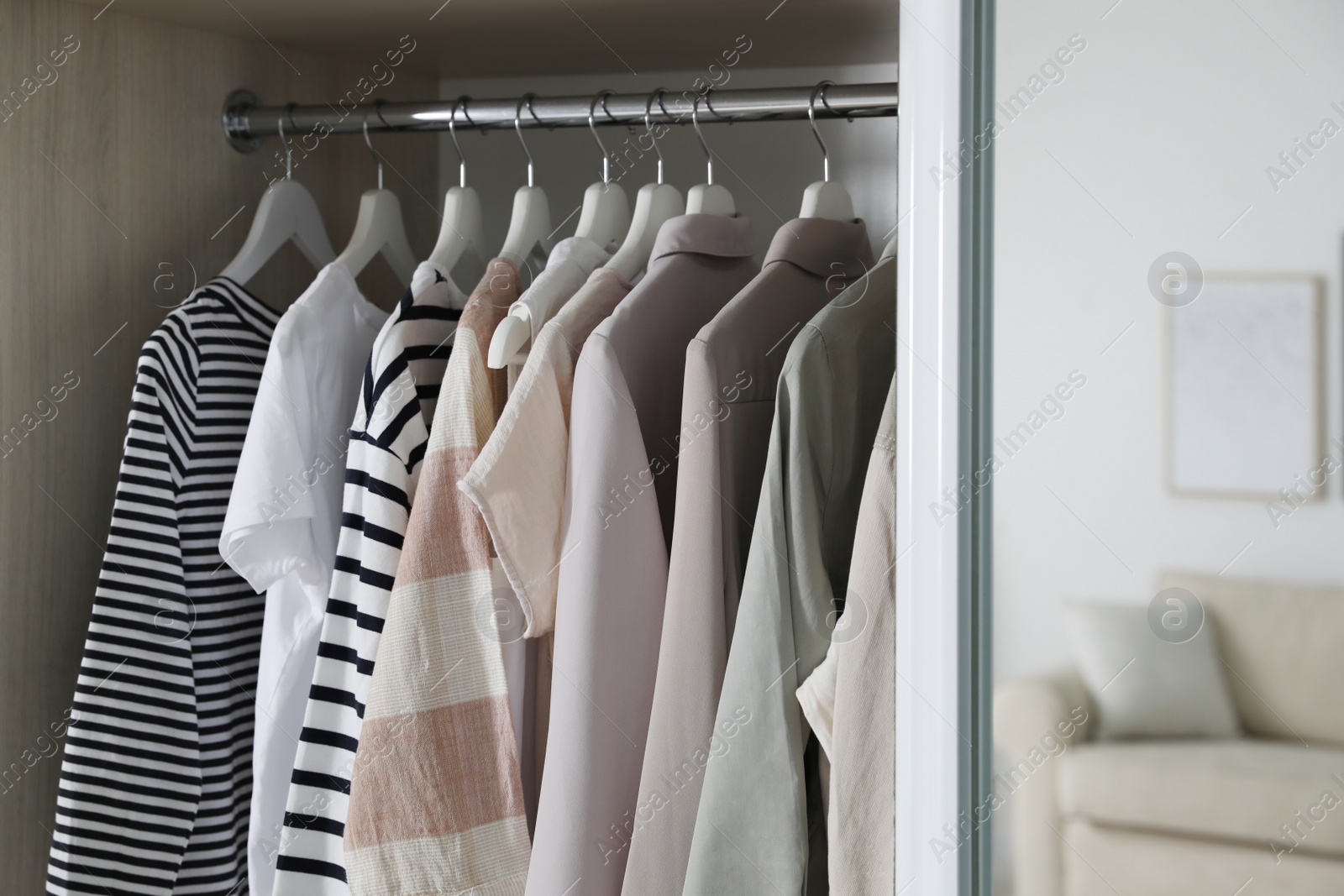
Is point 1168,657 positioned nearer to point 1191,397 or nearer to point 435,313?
point 1191,397

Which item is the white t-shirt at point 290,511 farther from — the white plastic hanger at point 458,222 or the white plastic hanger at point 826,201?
the white plastic hanger at point 826,201

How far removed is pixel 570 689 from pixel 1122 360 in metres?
0.47

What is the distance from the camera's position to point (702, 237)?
820 millimetres

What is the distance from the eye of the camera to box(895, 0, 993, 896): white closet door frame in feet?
1.37

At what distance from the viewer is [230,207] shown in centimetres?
108

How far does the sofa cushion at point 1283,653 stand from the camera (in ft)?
0.98

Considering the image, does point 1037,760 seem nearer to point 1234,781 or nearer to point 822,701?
point 1234,781

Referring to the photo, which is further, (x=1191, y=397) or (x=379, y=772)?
(x=379, y=772)

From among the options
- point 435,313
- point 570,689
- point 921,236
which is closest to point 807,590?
point 570,689

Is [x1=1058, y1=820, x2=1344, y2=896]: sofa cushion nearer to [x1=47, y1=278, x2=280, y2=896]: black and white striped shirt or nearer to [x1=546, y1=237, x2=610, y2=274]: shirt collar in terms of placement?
[x1=546, y1=237, x2=610, y2=274]: shirt collar

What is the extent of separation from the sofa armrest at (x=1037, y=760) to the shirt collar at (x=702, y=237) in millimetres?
507

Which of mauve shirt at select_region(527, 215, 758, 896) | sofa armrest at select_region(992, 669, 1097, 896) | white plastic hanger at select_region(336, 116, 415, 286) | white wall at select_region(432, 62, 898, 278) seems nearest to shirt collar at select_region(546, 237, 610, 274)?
mauve shirt at select_region(527, 215, 758, 896)

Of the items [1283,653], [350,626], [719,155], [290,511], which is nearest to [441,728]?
[350,626]

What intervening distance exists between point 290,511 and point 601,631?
32 cm
